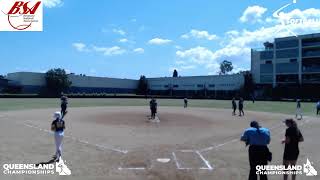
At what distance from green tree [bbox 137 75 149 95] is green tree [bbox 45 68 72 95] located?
3443 centimetres

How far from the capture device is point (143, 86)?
13750 centimetres

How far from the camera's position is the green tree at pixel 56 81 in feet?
349

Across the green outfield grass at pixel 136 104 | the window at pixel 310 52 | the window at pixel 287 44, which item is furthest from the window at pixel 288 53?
the green outfield grass at pixel 136 104

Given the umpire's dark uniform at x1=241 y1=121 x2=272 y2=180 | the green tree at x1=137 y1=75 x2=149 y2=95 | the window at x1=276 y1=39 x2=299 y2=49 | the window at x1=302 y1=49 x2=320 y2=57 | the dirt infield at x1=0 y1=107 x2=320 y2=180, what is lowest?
the dirt infield at x1=0 y1=107 x2=320 y2=180

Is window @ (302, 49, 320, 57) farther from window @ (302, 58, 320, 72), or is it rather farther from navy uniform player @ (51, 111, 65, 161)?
Answer: navy uniform player @ (51, 111, 65, 161)

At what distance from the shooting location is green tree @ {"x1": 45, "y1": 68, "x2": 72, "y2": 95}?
106 metres

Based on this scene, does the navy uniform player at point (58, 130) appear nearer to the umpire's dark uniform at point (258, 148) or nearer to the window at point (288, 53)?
the umpire's dark uniform at point (258, 148)

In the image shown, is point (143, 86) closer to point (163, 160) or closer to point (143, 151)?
point (143, 151)

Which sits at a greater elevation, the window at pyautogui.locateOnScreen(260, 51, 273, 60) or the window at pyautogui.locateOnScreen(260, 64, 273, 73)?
the window at pyautogui.locateOnScreen(260, 51, 273, 60)

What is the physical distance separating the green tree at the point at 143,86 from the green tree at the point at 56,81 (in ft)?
113

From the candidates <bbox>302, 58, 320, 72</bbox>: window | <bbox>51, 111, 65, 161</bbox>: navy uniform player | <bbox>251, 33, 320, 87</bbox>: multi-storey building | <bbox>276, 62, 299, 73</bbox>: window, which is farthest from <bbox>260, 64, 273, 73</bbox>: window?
<bbox>51, 111, 65, 161</bbox>: navy uniform player

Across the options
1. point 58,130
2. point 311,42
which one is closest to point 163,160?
point 58,130

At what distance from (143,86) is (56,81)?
129 feet

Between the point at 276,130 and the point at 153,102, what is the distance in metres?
10.4
